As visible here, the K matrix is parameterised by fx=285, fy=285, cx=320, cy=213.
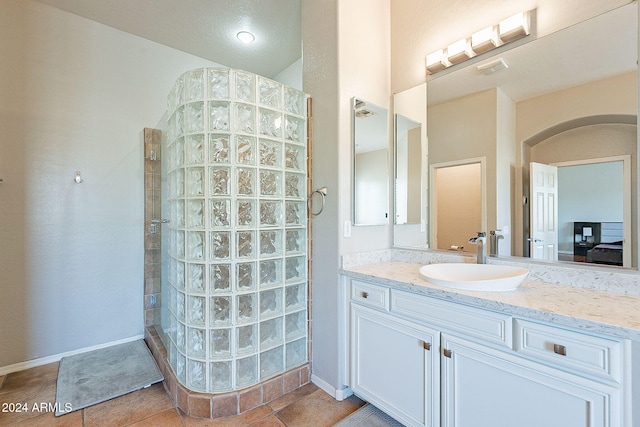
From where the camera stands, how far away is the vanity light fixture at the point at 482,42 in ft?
4.99

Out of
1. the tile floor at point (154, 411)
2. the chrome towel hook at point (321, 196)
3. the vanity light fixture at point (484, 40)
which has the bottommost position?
the tile floor at point (154, 411)

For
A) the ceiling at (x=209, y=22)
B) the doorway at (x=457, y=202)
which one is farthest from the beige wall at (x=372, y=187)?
the ceiling at (x=209, y=22)

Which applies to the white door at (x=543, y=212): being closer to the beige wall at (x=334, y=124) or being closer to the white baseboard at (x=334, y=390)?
the beige wall at (x=334, y=124)

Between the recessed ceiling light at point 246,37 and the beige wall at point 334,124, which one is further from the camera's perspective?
the recessed ceiling light at point 246,37

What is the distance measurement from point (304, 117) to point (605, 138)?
1.60 m

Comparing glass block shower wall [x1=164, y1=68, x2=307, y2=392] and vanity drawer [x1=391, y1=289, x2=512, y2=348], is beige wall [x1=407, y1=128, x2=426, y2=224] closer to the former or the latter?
vanity drawer [x1=391, y1=289, x2=512, y2=348]

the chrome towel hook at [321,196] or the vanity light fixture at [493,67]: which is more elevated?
the vanity light fixture at [493,67]

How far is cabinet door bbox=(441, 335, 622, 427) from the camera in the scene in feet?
3.02

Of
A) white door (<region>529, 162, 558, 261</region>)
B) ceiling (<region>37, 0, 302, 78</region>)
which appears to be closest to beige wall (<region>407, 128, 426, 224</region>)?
white door (<region>529, 162, 558, 261</region>)

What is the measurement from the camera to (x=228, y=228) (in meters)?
1.67

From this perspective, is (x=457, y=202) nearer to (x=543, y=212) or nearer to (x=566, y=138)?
(x=543, y=212)

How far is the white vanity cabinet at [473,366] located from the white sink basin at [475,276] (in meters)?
0.09

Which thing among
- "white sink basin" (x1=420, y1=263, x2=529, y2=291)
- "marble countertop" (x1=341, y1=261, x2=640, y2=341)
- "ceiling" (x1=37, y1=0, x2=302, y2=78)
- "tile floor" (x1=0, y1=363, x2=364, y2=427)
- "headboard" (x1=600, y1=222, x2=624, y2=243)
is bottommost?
"tile floor" (x1=0, y1=363, x2=364, y2=427)

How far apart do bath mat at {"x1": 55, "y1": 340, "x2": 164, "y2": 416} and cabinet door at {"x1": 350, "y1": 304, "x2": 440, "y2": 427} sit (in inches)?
56.0
